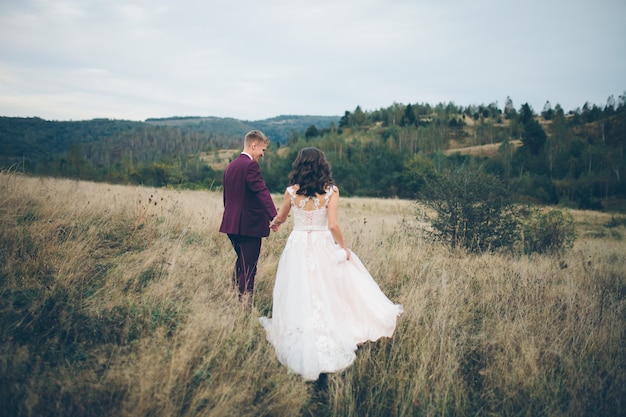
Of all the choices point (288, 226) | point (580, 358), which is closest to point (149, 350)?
point (580, 358)

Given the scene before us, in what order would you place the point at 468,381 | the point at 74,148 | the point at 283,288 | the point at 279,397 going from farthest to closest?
the point at 74,148, the point at 283,288, the point at 468,381, the point at 279,397

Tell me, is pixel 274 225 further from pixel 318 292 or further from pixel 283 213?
pixel 318 292

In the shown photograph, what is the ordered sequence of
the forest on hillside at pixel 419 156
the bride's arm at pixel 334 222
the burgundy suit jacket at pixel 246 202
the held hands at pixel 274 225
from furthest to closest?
the forest on hillside at pixel 419 156 → the burgundy suit jacket at pixel 246 202 → the held hands at pixel 274 225 → the bride's arm at pixel 334 222

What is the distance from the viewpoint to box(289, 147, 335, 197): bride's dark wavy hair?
3.68 meters

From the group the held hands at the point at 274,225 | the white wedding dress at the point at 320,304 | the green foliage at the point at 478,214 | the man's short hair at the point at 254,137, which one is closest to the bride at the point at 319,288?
the white wedding dress at the point at 320,304

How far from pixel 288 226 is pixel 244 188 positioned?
4.12 metres

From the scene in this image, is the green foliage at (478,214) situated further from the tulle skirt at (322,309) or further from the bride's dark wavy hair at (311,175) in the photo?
the bride's dark wavy hair at (311,175)

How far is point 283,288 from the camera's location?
11.9 feet

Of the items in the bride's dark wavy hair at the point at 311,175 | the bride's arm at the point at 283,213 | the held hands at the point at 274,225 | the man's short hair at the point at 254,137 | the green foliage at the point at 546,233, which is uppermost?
the man's short hair at the point at 254,137

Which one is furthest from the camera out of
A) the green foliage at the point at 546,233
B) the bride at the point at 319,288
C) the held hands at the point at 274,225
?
the green foliage at the point at 546,233

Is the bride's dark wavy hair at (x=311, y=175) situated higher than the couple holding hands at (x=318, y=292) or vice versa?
the bride's dark wavy hair at (x=311, y=175)

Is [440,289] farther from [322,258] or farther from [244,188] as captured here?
[244,188]

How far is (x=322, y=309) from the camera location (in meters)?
3.37

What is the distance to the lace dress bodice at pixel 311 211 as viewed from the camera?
3.72 meters
